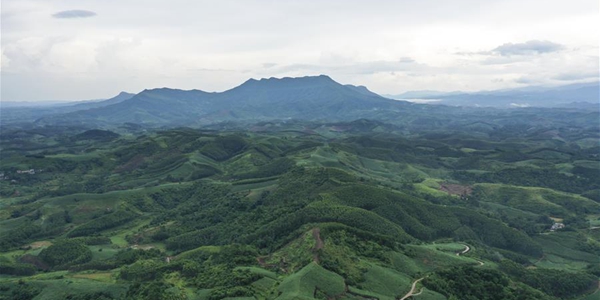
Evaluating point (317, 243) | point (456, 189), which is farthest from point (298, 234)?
point (456, 189)

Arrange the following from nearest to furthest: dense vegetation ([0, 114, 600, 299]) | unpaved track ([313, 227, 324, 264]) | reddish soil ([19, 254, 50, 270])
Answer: dense vegetation ([0, 114, 600, 299])
unpaved track ([313, 227, 324, 264])
reddish soil ([19, 254, 50, 270])

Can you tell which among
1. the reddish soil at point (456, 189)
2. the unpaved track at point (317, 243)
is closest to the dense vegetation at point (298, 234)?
the unpaved track at point (317, 243)

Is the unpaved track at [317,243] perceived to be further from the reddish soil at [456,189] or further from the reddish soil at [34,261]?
the reddish soil at [456,189]

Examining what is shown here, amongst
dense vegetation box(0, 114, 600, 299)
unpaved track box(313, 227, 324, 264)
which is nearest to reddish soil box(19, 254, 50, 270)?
dense vegetation box(0, 114, 600, 299)

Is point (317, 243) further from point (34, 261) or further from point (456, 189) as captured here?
point (456, 189)

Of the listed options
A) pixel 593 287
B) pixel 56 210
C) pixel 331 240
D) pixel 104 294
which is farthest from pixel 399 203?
pixel 56 210

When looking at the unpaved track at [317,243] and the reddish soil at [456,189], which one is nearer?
the unpaved track at [317,243]

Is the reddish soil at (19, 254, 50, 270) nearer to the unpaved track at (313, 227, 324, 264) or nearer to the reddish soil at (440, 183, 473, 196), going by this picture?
the unpaved track at (313, 227, 324, 264)

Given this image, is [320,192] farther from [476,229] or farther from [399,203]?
[476,229]
